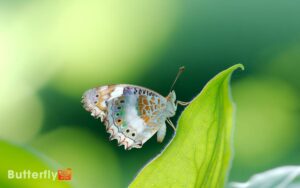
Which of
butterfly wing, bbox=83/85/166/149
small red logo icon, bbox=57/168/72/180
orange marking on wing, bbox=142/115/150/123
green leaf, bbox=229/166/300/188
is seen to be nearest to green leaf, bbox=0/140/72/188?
small red logo icon, bbox=57/168/72/180

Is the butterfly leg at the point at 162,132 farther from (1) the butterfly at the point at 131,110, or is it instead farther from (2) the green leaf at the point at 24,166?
(2) the green leaf at the point at 24,166

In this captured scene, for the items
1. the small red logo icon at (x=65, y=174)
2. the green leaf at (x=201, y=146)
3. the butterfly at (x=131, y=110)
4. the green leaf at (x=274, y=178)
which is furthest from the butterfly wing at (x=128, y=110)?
the green leaf at (x=274, y=178)

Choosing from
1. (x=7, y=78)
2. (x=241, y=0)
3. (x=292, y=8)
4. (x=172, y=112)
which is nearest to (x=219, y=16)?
(x=241, y=0)

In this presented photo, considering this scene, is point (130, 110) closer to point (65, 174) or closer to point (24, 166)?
point (65, 174)

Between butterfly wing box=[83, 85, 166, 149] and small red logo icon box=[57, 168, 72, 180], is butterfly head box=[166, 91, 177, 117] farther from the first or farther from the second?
small red logo icon box=[57, 168, 72, 180]

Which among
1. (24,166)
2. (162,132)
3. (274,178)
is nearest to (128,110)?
(162,132)
